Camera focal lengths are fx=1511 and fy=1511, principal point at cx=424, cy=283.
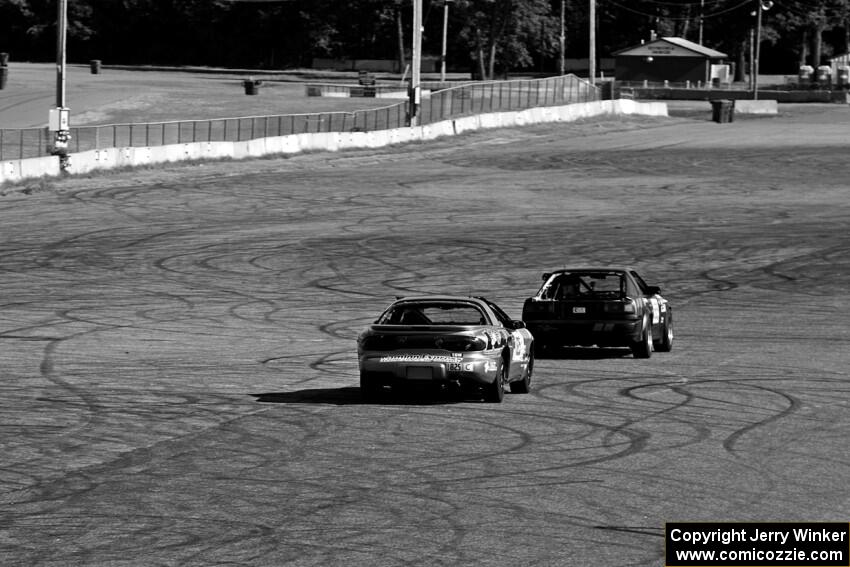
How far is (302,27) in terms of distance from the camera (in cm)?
14200

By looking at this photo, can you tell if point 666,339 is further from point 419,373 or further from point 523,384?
point 419,373

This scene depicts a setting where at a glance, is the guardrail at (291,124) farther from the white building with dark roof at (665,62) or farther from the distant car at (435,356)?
the distant car at (435,356)

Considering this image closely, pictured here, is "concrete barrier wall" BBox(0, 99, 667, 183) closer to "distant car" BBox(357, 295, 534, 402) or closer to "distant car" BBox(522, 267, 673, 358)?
"distant car" BBox(522, 267, 673, 358)

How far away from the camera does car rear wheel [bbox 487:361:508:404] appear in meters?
16.7

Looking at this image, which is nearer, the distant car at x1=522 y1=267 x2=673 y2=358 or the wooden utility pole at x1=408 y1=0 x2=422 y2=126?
the distant car at x1=522 y1=267 x2=673 y2=358

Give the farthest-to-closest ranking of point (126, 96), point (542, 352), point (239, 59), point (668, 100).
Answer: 1. point (239, 59)
2. point (668, 100)
3. point (126, 96)
4. point (542, 352)

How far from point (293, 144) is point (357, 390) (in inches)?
1723

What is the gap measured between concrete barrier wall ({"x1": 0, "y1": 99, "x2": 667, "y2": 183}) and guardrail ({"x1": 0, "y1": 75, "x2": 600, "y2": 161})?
1605mm

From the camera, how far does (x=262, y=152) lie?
59.6 m

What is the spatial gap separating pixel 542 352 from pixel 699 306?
6.91 meters

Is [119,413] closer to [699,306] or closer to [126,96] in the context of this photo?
[699,306]

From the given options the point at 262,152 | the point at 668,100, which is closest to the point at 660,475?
the point at 262,152

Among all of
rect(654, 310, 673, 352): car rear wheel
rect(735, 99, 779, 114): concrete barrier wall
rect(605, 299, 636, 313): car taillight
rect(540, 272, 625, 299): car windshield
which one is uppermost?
rect(735, 99, 779, 114): concrete barrier wall

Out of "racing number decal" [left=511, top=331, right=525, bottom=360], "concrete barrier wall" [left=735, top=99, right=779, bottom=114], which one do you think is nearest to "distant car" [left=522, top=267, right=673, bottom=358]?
"racing number decal" [left=511, top=331, right=525, bottom=360]
